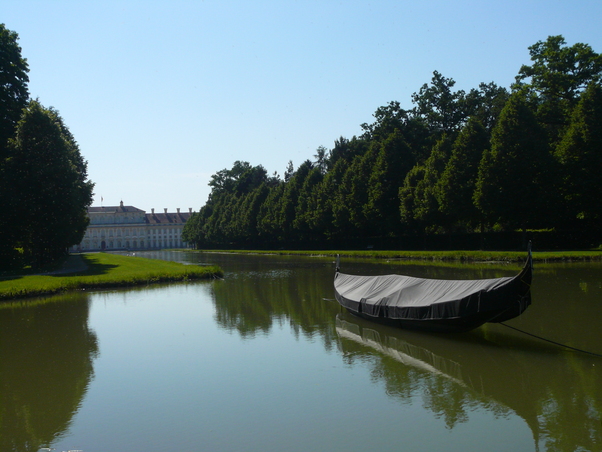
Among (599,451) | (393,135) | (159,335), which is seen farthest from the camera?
(393,135)

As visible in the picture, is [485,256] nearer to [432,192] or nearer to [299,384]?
[432,192]

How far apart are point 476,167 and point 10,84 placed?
3633cm

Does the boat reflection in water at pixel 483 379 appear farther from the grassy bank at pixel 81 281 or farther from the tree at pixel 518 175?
the tree at pixel 518 175

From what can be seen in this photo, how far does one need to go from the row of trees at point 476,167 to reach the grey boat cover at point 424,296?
2987cm

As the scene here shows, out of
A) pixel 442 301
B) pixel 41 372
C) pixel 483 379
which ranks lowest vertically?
pixel 41 372

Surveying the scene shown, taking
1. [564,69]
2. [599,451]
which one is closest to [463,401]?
[599,451]

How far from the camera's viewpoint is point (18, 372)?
11.7m

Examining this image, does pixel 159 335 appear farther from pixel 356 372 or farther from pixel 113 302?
pixel 113 302

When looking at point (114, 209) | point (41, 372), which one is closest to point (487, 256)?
point (41, 372)

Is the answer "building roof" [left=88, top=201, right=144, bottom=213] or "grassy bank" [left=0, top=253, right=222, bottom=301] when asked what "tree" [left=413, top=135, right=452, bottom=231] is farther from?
"building roof" [left=88, top=201, right=144, bottom=213]

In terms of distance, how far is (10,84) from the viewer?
38906 millimetres

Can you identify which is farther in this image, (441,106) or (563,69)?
(441,106)

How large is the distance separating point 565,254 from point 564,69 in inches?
979

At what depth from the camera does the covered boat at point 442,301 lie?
38.8 ft
